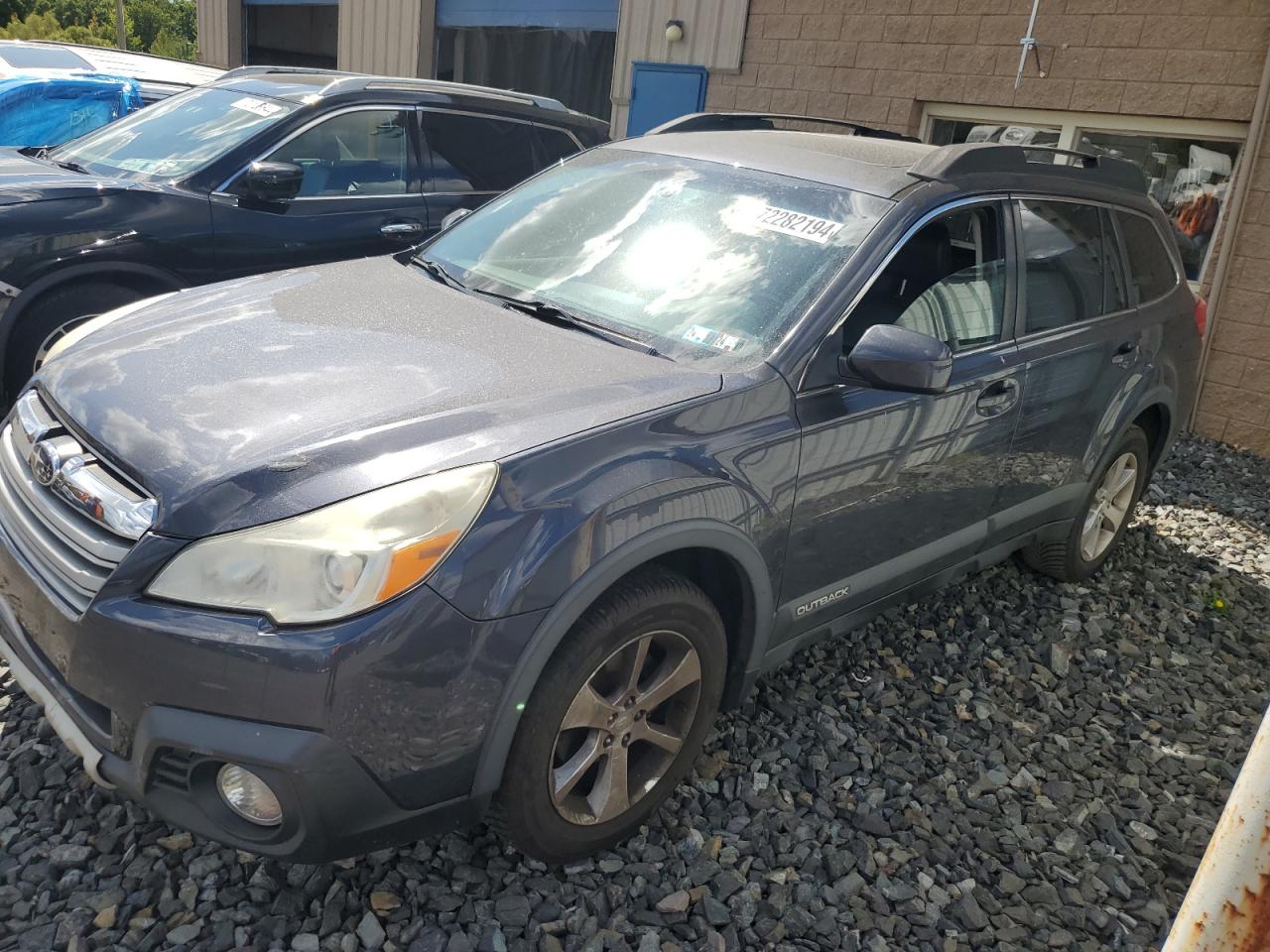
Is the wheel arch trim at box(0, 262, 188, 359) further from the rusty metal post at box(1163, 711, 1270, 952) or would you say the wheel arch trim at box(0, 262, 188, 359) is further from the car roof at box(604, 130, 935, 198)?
the rusty metal post at box(1163, 711, 1270, 952)

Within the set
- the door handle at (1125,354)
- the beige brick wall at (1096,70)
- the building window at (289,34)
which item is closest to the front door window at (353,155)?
the door handle at (1125,354)

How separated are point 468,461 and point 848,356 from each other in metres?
1.18

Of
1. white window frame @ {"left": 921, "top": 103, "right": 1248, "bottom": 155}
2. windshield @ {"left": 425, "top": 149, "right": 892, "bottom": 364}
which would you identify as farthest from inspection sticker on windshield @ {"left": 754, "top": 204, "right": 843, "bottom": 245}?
white window frame @ {"left": 921, "top": 103, "right": 1248, "bottom": 155}

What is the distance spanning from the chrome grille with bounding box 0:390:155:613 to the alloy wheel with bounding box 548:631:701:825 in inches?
40.0

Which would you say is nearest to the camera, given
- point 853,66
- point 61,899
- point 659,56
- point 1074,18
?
point 61,899

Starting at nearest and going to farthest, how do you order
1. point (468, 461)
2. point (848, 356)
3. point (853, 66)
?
point (468, 461) → point (848, 356) → point (853, 66)

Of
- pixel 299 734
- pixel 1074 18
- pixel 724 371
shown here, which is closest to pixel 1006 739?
pixel 724 371

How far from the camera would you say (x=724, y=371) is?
8.57 ft

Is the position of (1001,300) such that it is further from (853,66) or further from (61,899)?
(853,66)

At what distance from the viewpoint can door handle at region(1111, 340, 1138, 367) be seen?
395 centimetres

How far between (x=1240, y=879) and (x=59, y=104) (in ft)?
27.8

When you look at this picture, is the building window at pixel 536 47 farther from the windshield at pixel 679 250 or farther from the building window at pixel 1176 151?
the windshield at pixel 679 250

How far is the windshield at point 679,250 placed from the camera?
2.81 metres

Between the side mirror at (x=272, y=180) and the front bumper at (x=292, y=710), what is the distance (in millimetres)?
3264
